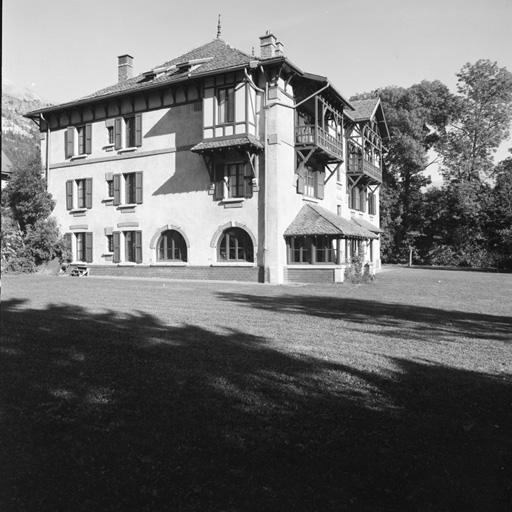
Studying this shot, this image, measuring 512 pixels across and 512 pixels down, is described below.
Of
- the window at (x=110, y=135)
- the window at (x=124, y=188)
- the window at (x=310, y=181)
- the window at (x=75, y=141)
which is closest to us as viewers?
the window at (x=310, y=181)

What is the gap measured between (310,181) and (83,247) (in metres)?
13.5

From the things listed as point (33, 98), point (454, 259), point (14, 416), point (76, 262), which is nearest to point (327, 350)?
point (14, 416)

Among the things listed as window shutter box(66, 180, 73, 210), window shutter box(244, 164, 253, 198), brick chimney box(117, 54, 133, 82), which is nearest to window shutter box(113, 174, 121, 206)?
window shutter box(66, 180, 73, 210)

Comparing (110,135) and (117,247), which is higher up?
(110,135)

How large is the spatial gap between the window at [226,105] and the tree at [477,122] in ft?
57.4

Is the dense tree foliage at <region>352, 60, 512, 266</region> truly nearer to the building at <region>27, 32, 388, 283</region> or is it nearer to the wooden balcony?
the wooden balcony

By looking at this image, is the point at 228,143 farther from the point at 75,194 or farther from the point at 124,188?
the point at 75,194

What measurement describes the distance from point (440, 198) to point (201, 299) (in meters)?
39.6

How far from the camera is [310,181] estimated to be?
25703 millimetres

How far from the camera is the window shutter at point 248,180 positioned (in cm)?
2272

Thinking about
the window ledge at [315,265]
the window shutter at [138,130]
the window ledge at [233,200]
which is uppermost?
the window shutter at [138,130]

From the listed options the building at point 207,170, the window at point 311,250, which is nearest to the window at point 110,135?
the building at point 207,170

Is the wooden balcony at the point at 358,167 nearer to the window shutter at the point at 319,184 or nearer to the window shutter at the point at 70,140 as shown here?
the window shutter at the point at 319,184

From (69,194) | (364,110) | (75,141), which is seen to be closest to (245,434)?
(69,194)
